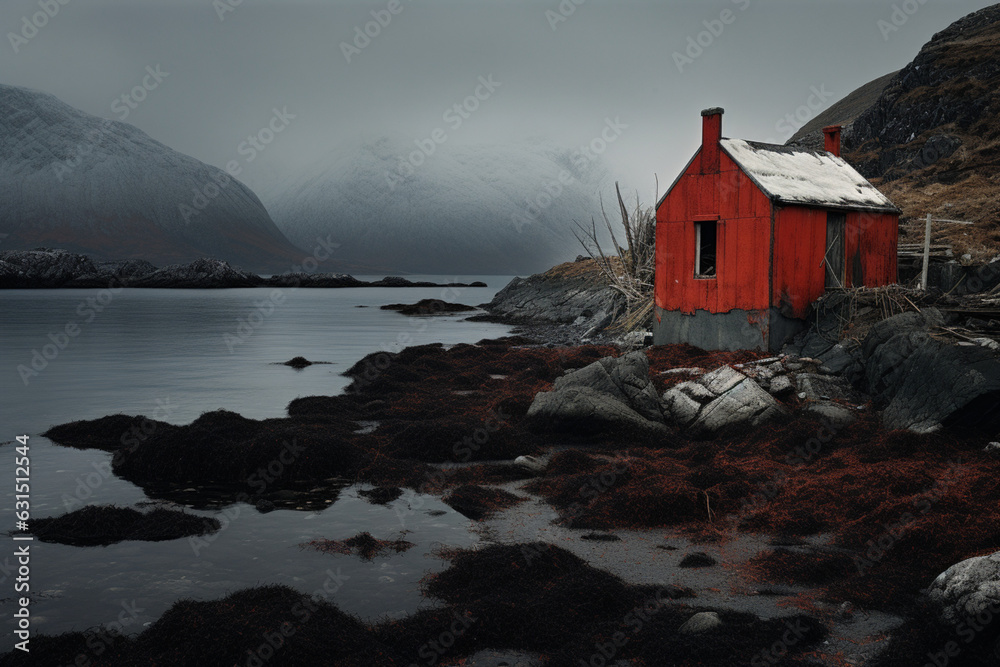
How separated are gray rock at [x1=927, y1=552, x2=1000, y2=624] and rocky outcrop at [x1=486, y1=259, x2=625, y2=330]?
28.1 meters

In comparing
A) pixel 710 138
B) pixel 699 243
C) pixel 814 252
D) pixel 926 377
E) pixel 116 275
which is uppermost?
pixel 710 138

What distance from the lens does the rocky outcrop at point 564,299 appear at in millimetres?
41438

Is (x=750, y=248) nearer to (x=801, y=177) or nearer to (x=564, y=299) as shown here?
(x=801, y=177)

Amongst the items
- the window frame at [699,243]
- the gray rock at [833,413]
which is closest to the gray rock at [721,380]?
the gray rock at [833,413]

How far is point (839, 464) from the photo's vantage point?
12.6 meters

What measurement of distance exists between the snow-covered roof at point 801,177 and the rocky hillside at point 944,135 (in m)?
10.3

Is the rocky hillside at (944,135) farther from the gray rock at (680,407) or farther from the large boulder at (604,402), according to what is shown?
the large boulder at (604,402)

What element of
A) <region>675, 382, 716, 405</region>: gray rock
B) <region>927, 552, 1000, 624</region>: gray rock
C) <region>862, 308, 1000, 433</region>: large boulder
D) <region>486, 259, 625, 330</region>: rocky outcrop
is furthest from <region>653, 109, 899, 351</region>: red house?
<region>486, 259, 625, 330</region>: rocky outcrop

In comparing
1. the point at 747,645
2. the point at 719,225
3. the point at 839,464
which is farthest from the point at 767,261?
the point at 747,645

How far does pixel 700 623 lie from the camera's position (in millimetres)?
6820

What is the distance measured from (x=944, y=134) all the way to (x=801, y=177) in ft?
138

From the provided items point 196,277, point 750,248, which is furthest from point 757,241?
point 196,277

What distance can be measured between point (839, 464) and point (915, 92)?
61596 millimetres

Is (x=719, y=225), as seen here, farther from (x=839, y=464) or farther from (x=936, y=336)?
(x=839, y=464)
